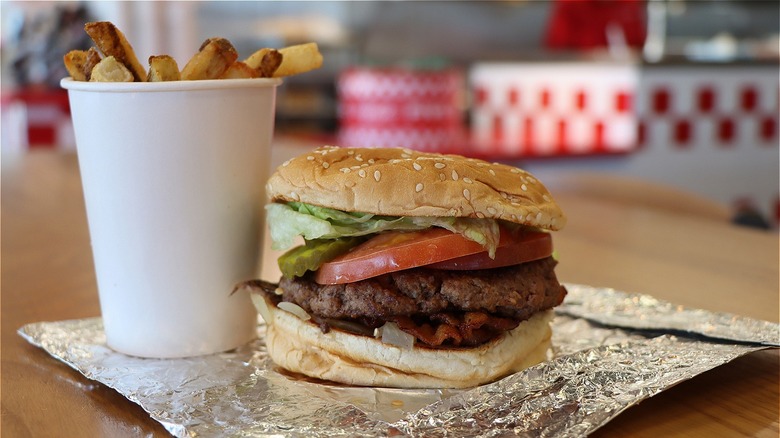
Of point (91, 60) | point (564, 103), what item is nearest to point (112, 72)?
point (91, 60)

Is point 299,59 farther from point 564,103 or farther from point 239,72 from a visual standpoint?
point 564,103

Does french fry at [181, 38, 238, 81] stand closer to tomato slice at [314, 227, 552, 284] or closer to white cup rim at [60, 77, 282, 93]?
white cup rim at [60, 77, 282, 93]

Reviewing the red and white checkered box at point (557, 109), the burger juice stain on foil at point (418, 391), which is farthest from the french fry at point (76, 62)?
the red and white checkered box at point (557, 109)

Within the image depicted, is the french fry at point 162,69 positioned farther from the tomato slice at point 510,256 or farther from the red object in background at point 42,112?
the red object in background at point 42,112

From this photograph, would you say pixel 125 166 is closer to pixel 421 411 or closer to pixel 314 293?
pixel 314 293

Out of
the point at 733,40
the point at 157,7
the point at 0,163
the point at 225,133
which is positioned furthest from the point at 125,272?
the point at 733,40
